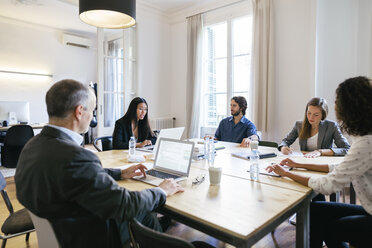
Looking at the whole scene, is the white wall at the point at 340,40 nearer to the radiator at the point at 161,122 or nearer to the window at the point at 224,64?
the window at the point at 224,64

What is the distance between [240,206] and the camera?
3.67 ft

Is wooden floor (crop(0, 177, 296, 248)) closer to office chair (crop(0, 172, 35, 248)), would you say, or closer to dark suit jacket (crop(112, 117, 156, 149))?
office chair (crop(0, 172, 35, 248))

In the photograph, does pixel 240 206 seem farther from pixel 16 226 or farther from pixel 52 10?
pixel 52 10

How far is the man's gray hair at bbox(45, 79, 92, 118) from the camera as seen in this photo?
1075 millimetres

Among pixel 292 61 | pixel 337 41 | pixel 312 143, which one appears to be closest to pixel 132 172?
pixel 312 143

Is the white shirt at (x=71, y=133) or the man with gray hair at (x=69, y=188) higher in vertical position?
the white shirt at (x=71, y=133)

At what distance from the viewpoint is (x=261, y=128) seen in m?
4.00

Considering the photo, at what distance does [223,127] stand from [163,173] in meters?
1.95

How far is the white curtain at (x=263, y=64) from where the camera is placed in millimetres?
3859

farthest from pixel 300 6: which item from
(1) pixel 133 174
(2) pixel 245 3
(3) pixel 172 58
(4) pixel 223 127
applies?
(1) pixel 133 174

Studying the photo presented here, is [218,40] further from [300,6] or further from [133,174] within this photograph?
[133,174]

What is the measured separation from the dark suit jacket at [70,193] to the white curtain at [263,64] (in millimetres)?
3316

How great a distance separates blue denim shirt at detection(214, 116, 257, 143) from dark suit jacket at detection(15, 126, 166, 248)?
2403 millimetres

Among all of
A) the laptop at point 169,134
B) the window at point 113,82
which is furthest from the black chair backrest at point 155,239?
the window at point 113,82
